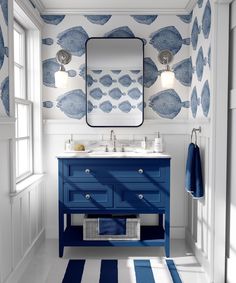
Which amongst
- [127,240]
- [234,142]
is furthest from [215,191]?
[127,240]

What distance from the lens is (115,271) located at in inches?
121

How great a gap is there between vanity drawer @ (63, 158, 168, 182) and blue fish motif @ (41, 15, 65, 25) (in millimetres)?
1581

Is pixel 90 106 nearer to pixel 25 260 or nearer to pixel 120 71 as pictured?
pixel 120 71

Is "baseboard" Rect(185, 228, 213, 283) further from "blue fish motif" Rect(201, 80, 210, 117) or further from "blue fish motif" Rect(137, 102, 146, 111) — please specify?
"blue fish motif" Rect(137, 102, 146, 111)

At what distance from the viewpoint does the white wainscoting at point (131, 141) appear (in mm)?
3916

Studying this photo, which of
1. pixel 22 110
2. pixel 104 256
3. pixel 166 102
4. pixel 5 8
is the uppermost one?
pixel 5 8

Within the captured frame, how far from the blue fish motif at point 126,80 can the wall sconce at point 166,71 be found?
0.32 m

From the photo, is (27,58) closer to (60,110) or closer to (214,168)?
(60,110)

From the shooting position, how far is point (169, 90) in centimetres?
394

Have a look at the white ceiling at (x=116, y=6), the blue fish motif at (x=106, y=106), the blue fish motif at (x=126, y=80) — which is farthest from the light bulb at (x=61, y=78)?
the white ceiling at (x=116, y=6)

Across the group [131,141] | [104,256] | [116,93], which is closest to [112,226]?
[104,256]

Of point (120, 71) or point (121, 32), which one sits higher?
point (121, 32)

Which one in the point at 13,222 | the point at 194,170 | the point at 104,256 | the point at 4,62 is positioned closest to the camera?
the point at 4,62

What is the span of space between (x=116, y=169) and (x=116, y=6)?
5.57ft
